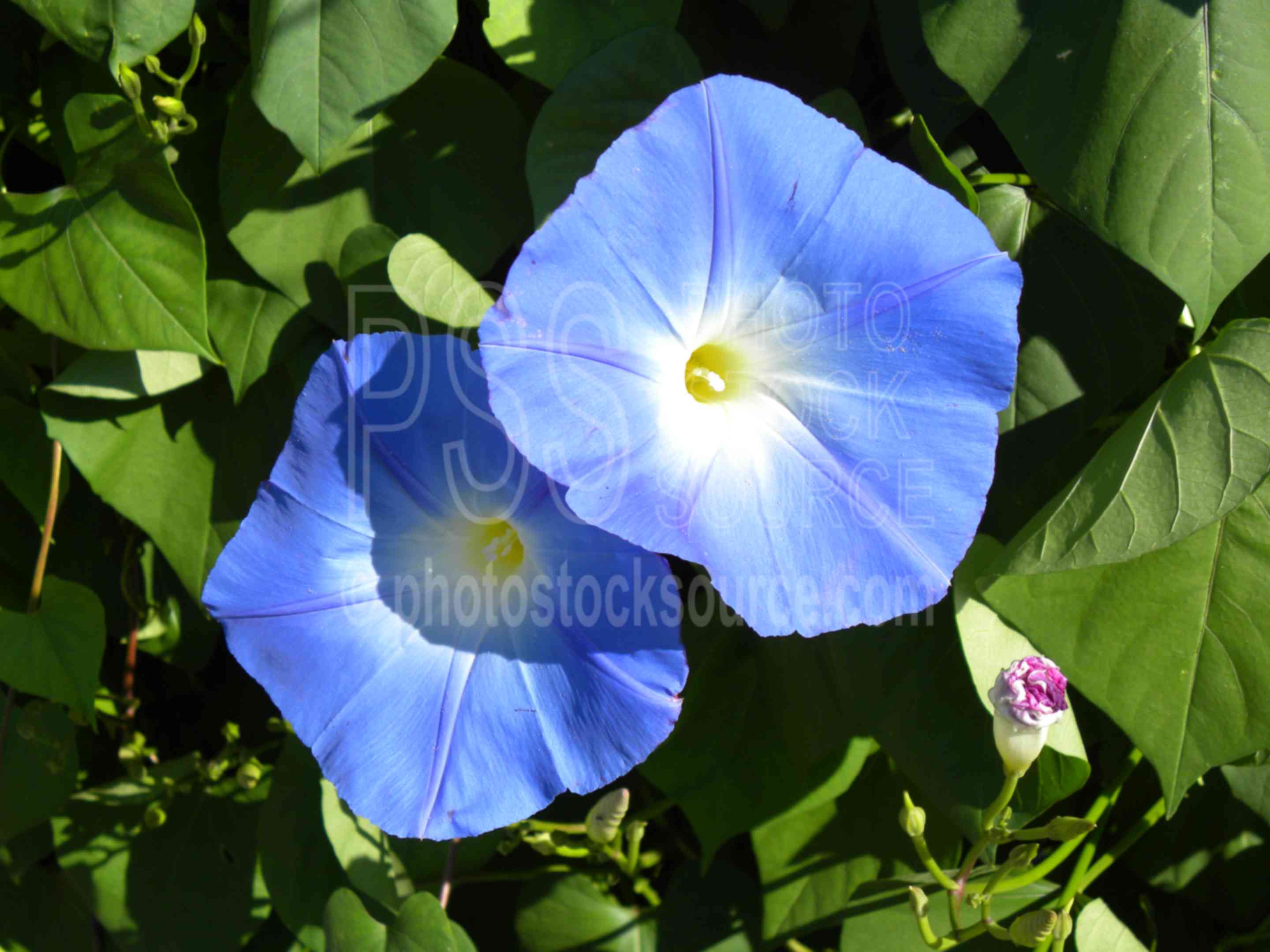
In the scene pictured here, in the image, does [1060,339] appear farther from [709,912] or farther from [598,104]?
[709,912]

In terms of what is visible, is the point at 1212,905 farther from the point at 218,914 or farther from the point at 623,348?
the point at 218,914

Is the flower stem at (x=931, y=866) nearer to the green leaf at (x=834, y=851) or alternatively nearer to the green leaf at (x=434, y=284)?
the green leaf at (x=834, y=851)

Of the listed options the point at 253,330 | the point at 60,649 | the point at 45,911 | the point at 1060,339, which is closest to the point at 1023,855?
the point at 1060,339

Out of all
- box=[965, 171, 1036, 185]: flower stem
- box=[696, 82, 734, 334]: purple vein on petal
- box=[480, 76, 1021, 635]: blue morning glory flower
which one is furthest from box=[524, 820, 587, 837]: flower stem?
box=[965, 171, 1036, 185]: flower stem

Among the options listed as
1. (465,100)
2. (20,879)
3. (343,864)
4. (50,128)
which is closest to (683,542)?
(465,100)

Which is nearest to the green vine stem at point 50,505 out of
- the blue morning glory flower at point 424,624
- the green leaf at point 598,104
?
the blue morning glory flower at point 424,624

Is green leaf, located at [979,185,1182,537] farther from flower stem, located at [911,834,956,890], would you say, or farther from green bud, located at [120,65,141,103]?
green bud, located at [120,65,141,103]
